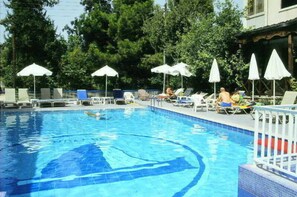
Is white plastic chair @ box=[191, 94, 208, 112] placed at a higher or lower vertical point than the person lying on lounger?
higher

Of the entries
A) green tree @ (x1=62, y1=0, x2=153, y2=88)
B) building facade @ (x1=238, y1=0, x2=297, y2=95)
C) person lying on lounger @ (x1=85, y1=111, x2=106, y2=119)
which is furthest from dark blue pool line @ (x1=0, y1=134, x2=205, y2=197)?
green tree @ (x1=62, y1=0, x2=153, y2=88)

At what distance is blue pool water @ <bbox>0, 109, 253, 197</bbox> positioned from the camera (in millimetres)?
6361

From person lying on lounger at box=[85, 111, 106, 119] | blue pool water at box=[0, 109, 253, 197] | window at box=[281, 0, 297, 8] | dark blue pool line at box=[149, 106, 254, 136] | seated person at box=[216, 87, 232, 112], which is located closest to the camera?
blue pool water at box=[0, 109, 253, 197]

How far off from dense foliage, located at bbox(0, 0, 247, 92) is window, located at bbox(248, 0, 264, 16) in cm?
263

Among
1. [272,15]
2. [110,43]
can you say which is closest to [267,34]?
[272,15]

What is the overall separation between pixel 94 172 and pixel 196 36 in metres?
13.7

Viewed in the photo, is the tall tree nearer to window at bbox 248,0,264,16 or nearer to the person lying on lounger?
the person lying on lounger

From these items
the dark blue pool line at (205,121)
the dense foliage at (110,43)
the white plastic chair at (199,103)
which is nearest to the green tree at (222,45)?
the dense foliage at (110,43)

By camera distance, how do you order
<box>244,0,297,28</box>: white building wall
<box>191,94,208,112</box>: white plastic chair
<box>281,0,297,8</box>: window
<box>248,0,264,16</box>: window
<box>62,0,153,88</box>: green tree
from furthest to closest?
<box>62,0,153,88</box>: green tree → <box>248,0,264,16</box>: window → <box>281,0,297,8</box>: window → <box>244,0,297,28</box>: white building wall → <box>191,94,208,112</box>: white plastic chair

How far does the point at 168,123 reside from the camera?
48.2 feet

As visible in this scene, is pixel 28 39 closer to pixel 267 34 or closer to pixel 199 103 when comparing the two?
pixel 199 103

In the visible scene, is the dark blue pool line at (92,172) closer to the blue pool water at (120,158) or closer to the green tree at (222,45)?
the blue pool water at (120,158)

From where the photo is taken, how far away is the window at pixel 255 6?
1900cm

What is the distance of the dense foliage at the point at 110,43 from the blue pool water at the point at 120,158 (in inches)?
373
